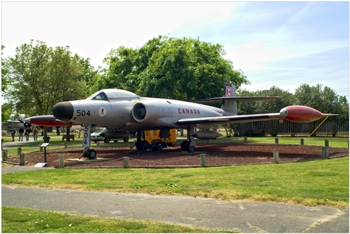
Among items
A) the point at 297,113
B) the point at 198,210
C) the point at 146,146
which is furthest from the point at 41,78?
the point at 198,210

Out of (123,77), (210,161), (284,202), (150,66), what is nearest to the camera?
(284,202)

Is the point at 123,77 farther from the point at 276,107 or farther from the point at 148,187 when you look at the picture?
the point at 148,187

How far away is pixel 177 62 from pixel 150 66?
3.51 m

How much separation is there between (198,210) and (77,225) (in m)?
2.47

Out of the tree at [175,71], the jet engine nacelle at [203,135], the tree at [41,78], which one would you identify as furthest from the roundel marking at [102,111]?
the tree at [41,78]

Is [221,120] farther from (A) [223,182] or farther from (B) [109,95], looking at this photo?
(A) [223,182]

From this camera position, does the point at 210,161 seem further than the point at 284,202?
Yes

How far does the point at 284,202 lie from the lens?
8.30m

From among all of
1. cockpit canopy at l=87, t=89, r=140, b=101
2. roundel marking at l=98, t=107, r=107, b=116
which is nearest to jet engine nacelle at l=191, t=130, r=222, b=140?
cockpit canopy at l=87, t=89, r=140, b=101

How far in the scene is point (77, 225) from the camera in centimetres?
679

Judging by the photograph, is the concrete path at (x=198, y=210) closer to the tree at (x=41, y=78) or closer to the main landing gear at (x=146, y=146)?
the main landing gear at (x=146, y=146)

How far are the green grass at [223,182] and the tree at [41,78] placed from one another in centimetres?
2836

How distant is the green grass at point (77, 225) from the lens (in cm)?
644

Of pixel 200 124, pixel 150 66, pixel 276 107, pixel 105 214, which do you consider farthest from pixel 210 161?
pixel 276 107
